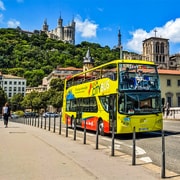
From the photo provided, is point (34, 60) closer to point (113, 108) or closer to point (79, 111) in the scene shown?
point (79, 111)

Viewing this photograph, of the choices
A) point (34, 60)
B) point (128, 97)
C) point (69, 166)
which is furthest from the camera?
point (34, 60)

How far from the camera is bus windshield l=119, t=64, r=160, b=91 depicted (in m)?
16.3

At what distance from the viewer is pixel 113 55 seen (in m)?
166

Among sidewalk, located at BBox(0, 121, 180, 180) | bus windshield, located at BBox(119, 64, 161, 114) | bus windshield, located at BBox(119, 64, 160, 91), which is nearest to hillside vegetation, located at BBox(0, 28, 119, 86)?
bus windshield, located at BBox(119, 64, 160, 91)

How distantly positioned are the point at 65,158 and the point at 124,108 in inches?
264

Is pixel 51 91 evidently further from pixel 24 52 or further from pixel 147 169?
pixel 147 169

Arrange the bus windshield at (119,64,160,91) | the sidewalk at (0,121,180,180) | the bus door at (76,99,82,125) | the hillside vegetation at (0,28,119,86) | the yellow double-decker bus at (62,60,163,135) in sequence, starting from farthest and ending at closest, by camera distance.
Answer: the hillside vegetation at (0,28,119,86), the bus door at (76,99,82,125), the bus windshield at (119,64,160,91), the yellow double-decker bus at (62,60,163,135), the sidewalk at (0,121,180,180)

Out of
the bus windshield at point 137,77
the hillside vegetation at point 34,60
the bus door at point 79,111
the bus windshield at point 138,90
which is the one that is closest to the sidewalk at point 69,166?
the bus windshield at point 138,90

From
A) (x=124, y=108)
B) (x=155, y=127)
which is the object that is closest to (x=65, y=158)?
(x=124, y=108)

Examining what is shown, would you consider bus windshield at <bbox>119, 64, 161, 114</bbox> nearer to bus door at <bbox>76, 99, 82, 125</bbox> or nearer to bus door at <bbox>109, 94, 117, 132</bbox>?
bus door at <bbox>109, 94, 117, 132</bbox>

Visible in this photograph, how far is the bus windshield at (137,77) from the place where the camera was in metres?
16.3

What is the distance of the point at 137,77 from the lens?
16.6m

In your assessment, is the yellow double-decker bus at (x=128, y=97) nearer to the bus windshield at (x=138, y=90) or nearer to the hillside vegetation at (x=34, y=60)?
the bus windshield at (x=138, y=90)

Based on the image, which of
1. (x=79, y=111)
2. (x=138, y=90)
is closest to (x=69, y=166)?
(x=138, y=90)
